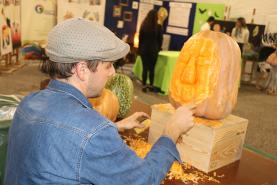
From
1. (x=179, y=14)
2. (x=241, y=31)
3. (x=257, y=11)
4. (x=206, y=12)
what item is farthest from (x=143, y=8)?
(x=257, y=11)

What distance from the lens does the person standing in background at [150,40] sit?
5539 mm

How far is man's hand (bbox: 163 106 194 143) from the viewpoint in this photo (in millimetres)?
1111

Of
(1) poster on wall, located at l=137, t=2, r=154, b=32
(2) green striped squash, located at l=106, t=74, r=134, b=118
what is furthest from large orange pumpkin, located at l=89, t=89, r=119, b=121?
(1) poster on wall, located at l=137, t=2, r=154, b=32

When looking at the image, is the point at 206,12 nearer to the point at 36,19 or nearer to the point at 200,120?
the point at 36,19

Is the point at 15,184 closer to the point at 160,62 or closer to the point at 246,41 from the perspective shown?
the point at 160,62

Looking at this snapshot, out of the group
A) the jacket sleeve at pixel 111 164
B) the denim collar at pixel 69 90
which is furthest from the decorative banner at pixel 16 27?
the jacket sleeve at pixel 111 164

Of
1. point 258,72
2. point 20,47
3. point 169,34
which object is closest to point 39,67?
point 20,47

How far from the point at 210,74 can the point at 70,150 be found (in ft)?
2.84

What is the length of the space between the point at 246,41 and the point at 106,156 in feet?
22.9

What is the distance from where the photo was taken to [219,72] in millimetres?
1525

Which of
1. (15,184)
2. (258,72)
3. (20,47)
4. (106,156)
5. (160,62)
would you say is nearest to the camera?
(106,156)

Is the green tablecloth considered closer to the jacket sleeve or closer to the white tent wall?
the white tent wall

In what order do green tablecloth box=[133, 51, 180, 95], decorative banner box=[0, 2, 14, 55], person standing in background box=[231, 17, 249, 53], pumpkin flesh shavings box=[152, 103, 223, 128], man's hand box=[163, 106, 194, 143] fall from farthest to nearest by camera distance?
person standing in background box=[231, 17, 249, 53]
decorative banner box=[0, 2, 14, 55]
green tablecloth box=[133, 51, 180, 95]
pumpkin flesh shavings box=[152, 103, 223, 128]
man's hand box=[163, 106, 194, 143]

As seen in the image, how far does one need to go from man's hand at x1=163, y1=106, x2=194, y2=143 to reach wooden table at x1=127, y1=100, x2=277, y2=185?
0.29 m
